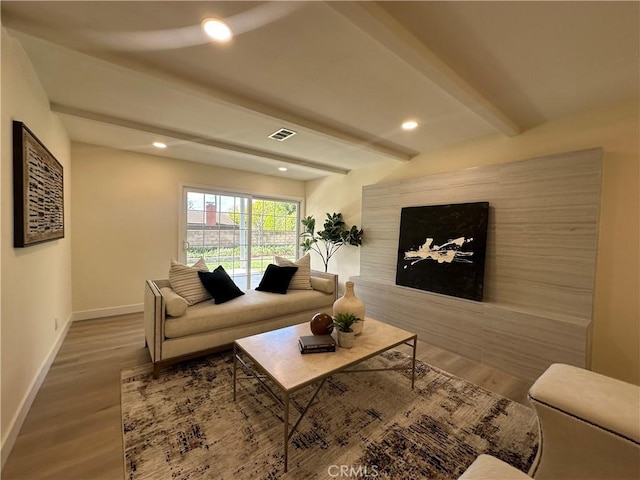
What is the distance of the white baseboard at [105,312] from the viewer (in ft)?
11.3

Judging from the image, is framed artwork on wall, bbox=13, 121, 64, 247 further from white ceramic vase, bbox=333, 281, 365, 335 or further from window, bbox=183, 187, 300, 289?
white ceramic vase, bbox=333, 281, 365, 335

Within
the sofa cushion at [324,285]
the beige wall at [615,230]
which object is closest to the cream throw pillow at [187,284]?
the sofa cushion at [324,285]

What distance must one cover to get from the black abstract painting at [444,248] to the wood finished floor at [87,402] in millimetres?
756

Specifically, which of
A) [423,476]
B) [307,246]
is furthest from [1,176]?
[307,246]

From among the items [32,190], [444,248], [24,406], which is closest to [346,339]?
[444,248]

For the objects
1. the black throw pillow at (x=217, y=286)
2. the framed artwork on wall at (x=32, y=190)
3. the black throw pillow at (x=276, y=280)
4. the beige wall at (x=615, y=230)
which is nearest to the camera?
the framed artwork on wall at (x=32, y=190)

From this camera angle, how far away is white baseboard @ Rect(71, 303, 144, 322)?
3.43m

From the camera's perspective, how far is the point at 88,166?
11.3 ft

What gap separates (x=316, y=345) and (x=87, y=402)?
5.66 feet

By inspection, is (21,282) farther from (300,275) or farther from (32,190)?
(300,275)

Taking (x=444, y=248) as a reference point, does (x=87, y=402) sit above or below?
below

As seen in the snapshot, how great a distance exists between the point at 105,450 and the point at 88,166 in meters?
3.44

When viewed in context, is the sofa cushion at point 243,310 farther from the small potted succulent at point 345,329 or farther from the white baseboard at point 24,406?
the small potted succulent at point 345,329

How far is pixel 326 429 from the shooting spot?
1707 mm
